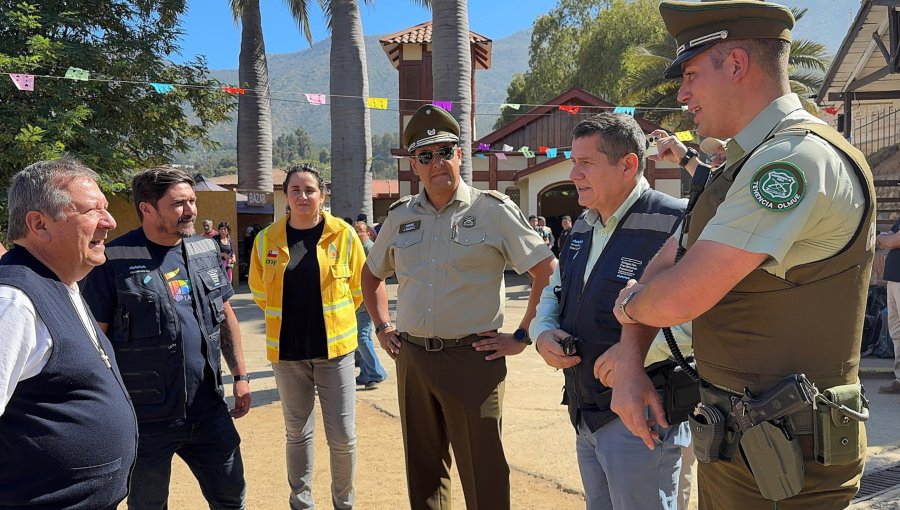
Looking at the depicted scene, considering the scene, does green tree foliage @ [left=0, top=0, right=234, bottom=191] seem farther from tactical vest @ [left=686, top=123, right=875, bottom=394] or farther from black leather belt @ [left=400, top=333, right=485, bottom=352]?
tactical vest @ [left=686, top=123, right=875, bottom=394]

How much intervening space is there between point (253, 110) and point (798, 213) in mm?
21464

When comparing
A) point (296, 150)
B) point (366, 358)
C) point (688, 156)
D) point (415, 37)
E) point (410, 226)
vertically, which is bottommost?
point (366, 358)

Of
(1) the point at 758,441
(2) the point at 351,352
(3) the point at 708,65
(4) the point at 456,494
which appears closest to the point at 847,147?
(3) the point at 708,65

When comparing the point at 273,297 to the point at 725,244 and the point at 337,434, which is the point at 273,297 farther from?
the point at 725,244

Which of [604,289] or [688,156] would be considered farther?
[688,156]

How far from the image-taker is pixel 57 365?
2039mm

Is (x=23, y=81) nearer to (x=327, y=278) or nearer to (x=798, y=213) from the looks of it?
(x=327, y=278)

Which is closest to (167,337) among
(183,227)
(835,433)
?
(183,227)

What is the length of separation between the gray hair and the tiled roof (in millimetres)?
20124

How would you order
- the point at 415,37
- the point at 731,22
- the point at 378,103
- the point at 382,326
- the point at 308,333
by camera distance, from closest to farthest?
the point at 731,22 → the point at 382,326 → the point at 308,333 → the point at 378,103 → the point at 415,37

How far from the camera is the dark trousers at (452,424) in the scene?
10.8 feet

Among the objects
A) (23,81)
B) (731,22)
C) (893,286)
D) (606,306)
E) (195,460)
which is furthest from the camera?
(23,81)

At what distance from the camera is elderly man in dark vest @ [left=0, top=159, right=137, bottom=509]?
2010mm

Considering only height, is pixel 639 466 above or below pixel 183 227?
below
